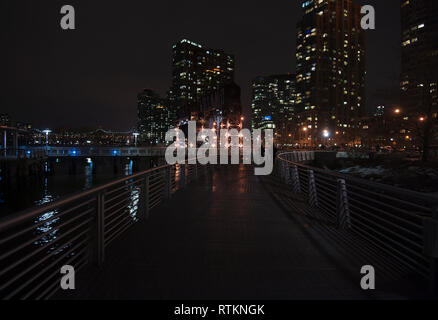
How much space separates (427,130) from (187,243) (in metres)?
29.2

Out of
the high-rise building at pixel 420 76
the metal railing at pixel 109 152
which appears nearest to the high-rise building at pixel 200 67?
the metal railing at pixel 109 152

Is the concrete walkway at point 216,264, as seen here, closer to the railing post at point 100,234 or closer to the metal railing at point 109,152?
the railing post at point 100,234

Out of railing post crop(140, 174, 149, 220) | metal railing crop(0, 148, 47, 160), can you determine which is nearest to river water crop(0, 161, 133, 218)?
metal railing crop(0, 148, 47, 160)

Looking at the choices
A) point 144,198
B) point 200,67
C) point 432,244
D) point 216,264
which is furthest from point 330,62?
point 216,264

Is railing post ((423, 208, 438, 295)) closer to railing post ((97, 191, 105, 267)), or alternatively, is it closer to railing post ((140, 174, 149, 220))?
railing post ((97, 191, 105, 267))

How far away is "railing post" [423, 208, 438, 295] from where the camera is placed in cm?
310

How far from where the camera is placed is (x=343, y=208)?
5762mm

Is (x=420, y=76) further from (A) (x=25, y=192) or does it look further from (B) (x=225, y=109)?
(A) (x=25, y=192)

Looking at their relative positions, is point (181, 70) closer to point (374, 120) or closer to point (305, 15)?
point (305, 15)

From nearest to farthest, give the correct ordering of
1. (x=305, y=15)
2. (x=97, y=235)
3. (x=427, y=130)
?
(x=97, y=235) < (x=427, y=130) < (x=305, y=15)

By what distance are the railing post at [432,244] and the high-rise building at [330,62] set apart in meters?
148

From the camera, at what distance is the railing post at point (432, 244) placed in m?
3.10
